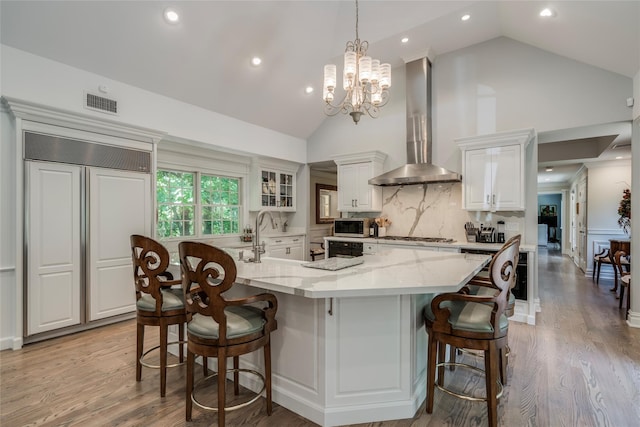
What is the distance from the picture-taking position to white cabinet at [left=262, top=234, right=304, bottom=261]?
590 centimetres

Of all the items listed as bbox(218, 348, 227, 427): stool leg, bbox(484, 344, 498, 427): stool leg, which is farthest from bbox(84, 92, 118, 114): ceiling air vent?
bbox(484, 344, 498, 427): stool leg

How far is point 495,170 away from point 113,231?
196 inches

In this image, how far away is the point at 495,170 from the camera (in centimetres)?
416

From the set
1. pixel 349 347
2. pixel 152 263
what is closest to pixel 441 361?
pixel 349 347

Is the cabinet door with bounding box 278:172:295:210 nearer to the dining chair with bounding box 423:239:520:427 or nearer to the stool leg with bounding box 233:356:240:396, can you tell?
the stool leg with bounding box 233:356:240:396

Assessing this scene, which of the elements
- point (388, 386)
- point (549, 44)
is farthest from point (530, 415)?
point (549, 44)

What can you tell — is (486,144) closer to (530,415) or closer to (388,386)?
(530,415)

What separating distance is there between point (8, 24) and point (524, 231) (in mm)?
6272

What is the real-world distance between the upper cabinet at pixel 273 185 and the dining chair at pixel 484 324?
450 centimetres

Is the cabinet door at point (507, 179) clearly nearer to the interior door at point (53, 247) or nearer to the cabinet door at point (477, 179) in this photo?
the cabinet door at point (477, 179)

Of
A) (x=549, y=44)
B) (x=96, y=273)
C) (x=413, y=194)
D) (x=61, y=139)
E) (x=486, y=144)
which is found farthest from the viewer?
(x=413, y=194)

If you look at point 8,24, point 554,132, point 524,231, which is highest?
point 8,24

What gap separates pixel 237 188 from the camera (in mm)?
6031

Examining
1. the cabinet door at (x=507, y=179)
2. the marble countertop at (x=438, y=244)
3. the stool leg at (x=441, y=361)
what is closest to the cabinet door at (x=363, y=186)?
the marble countertop at (x=438, y=244)
